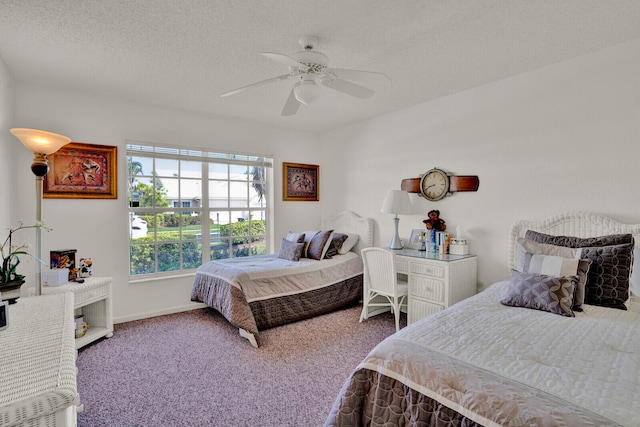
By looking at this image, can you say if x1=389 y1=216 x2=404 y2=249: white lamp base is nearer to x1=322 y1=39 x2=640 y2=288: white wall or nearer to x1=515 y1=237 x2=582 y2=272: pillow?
x1=322 y1=39 x2=640 y2=288: white wall

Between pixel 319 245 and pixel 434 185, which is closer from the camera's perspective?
pixel 434 185

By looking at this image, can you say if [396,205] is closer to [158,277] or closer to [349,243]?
[349,243]

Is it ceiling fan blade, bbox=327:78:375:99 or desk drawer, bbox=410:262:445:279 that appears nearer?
ceiling fan blade, bbox=327:78:375:99

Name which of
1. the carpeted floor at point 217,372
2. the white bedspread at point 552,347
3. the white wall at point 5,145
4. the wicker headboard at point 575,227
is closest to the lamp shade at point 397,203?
the wicker headboard at point 575,227

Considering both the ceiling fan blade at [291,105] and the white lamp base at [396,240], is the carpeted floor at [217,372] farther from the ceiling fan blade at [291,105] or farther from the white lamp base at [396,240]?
the ceiling fan blade at [291,105]

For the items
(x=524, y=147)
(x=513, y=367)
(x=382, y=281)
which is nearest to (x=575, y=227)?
(x=524, y=147)

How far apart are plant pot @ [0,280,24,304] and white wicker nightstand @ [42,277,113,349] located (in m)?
0.88

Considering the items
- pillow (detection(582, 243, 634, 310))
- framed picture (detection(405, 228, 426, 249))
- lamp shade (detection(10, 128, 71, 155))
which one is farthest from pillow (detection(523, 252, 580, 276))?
lamp shade (detection(10, 128, 71, 155))

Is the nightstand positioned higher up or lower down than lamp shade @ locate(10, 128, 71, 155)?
lower down

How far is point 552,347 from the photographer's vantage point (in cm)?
147

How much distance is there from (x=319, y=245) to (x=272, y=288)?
0.87m

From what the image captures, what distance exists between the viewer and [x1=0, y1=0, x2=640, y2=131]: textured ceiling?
6.35 feet

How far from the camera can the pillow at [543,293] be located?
1924mm

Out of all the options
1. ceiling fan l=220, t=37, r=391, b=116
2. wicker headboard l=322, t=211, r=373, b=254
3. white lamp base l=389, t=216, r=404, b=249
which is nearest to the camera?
ceiling fan l=220, t=37, r=391, b=116
